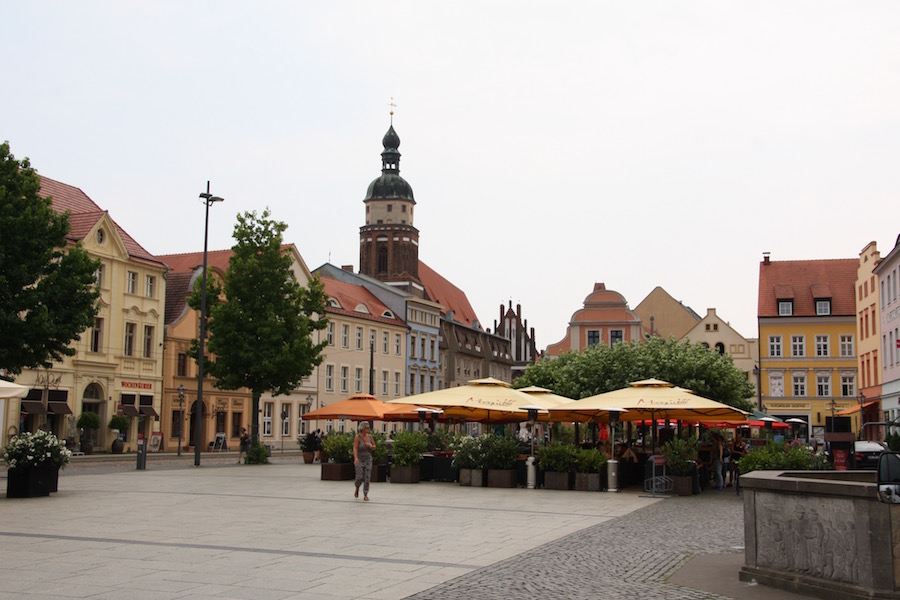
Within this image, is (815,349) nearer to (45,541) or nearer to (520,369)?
(520,369)

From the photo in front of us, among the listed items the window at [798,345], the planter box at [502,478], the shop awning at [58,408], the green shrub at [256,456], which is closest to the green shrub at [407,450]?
the planter box at [502,478]

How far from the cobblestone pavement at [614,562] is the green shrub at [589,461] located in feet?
18.8

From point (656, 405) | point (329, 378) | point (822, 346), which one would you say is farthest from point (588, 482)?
point (822, 346)

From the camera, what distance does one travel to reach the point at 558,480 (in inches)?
945

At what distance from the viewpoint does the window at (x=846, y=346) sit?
68.9m

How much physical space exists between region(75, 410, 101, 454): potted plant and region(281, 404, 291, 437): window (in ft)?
Answer: 61.1

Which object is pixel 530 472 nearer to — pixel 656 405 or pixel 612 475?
pixel 612 475

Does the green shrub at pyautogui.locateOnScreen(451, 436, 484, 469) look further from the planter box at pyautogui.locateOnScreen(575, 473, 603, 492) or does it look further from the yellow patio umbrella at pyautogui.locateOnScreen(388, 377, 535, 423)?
the planter box at pyautogui.locateOnScreen(575, 473, 603, 492)

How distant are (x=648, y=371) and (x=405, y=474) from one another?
78.0ft

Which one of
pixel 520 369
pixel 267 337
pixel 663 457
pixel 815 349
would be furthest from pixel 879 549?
pixel 520 369

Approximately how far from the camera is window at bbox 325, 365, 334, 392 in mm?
71438

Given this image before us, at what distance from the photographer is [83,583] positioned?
30.2 feet

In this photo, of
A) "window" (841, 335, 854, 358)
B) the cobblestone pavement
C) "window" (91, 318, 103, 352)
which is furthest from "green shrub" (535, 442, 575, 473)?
"window" (841, 335, 854, 358)

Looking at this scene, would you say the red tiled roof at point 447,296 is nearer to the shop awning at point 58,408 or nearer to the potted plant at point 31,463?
the shop awning at point 58,408
